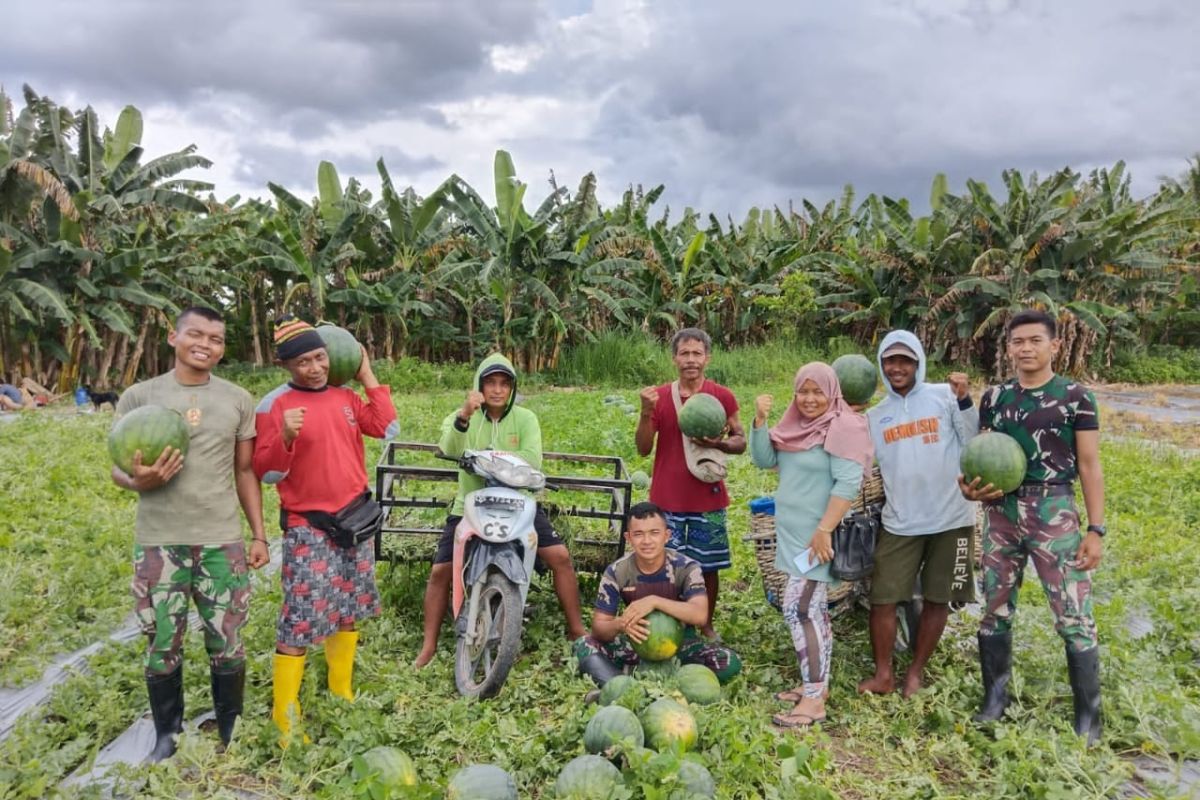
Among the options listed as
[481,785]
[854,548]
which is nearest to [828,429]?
[854,548]

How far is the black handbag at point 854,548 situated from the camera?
406cm

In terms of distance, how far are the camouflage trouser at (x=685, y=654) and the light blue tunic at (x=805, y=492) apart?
0.59m

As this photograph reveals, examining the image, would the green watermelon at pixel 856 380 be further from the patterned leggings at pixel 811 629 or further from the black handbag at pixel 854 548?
the patterned leggings at pixel 811 629

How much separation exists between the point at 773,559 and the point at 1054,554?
1.41m

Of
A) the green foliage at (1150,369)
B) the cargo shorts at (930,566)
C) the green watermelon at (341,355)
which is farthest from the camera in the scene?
the green foliage at (1150,369)

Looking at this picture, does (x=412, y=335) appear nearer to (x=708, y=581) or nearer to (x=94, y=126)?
(x=94, y=126)

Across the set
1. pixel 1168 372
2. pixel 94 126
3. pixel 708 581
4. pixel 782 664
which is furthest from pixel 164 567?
pixel 1168 372

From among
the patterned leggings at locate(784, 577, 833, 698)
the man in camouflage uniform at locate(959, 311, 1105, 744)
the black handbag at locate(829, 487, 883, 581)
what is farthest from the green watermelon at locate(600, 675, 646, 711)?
the man in camouflage uniform at locate(959, 311, 1105, 744)

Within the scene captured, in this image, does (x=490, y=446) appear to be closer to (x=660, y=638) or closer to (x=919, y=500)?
(x=660, y=638)

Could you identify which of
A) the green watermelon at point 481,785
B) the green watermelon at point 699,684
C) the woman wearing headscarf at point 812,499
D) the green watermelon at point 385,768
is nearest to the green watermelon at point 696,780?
the green watermelon at point 481,785

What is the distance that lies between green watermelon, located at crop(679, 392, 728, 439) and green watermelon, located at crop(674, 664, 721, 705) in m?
1.22

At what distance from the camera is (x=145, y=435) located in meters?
3.11

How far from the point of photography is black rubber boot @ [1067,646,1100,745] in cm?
361

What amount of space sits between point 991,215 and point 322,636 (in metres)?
19.4
